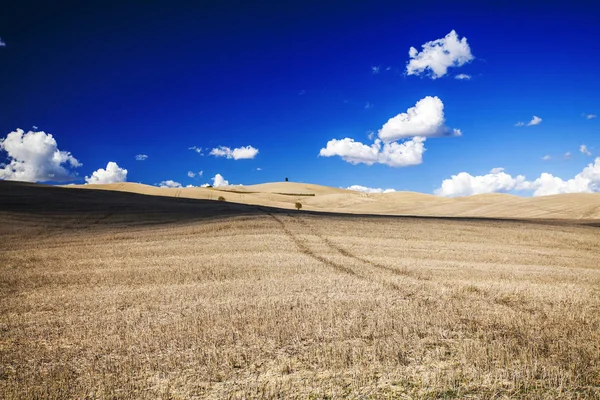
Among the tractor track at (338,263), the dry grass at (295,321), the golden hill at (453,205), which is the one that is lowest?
the dry grass at (295,321)

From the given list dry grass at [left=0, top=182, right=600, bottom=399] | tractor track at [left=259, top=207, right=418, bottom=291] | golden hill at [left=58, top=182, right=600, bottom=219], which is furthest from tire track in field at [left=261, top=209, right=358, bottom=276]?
golden hill at [left=58, top=182, right=600, bottom=219]

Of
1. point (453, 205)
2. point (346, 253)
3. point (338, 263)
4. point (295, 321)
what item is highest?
point (453, 205)

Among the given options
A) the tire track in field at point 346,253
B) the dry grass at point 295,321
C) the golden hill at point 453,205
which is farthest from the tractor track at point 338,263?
the golden hill at point 453,205

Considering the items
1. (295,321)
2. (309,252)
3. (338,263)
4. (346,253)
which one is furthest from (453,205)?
(295,321)

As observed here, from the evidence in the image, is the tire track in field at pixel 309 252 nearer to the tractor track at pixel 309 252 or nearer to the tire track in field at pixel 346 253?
the tractor track at pixel 309 252

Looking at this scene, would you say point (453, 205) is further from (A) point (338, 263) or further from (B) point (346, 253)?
(A) point (338, 263)

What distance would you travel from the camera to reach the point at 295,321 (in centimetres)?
994

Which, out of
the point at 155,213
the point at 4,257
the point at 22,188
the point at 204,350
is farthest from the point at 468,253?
the point at 22,188

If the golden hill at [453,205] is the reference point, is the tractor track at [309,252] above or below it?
below

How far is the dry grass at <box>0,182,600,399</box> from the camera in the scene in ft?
22.5

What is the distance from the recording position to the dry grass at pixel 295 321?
6857 mm

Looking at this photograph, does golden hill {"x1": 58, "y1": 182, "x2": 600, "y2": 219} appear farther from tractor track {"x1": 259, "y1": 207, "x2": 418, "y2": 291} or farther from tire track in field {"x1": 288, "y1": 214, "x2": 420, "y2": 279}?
tractor track {"x1": 259, "y1": 207, "x2": 418, "y2": 291}

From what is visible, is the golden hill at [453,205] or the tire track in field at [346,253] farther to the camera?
the golden hill at [453,205]

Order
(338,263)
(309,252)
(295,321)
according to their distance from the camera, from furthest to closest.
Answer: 1. (309,252)
2. (338,263)
3. (295,321)
